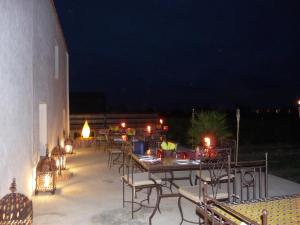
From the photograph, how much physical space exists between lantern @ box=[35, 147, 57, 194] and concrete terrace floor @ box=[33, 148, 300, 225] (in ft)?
0.37

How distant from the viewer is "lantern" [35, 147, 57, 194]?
18.0ft

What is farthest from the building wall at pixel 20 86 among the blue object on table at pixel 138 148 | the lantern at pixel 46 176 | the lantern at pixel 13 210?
the blue object on table at pixel 138 148

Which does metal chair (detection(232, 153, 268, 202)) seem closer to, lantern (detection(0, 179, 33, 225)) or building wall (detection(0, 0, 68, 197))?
lantern (detection(0, 179, 33, 225))

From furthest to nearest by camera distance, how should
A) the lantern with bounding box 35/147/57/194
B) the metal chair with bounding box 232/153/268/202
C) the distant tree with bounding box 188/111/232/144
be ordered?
1. the distant tree with bounding box 188/111/232/144
2. the lantern with bounding box 35/147/57/194
3. the metal chair with bounding box 232/153/268/202

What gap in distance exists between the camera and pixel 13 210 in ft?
10.2

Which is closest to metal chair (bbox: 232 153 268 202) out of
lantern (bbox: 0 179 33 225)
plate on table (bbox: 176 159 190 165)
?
plate on table (bbox: 176 159 190 165)

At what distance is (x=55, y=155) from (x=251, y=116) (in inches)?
421

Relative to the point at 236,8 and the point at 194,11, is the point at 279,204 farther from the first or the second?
the point at 194,11

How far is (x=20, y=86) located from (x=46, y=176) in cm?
176

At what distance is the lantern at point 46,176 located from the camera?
5.48 metres

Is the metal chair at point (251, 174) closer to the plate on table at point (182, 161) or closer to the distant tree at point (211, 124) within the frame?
the plate on table at point (182, 161)

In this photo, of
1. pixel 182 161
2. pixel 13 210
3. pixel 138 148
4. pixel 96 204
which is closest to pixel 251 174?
pixel 182 161

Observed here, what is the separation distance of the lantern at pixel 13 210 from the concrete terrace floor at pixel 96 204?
1042mm

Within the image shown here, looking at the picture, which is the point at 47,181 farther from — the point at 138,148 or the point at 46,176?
the point at 138,148
